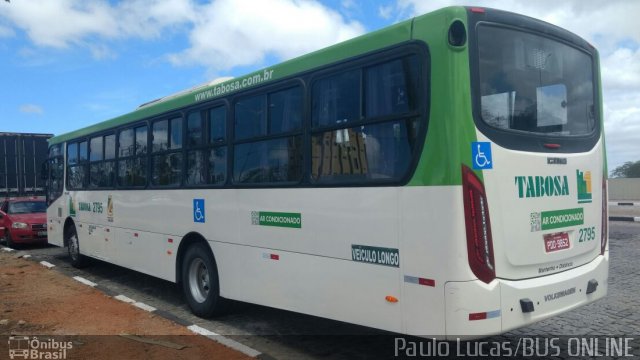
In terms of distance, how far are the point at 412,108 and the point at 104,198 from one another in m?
7.21

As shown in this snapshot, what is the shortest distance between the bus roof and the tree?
56.7 m

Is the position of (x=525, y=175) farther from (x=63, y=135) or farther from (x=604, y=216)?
(x=63, y=135)

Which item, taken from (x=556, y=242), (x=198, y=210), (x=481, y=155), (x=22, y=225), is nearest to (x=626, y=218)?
(x=556, y=242)

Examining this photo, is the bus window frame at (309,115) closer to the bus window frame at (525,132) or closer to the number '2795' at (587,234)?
the bus window frame at (525,132)

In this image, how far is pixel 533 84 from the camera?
14.7 feet

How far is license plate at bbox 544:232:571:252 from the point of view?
4.34 meters

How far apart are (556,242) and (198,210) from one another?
4368mm

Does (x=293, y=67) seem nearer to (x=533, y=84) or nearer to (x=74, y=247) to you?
(x=533, y=84)

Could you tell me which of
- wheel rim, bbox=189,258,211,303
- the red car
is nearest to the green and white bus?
wheel rim, bbox=189,258,211,303

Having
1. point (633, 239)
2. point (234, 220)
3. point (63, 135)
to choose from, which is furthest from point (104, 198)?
point (633, 239)

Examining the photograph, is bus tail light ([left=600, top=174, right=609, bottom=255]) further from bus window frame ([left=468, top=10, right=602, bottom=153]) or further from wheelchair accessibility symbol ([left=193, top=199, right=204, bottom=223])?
wheelchair accessibility symbol ([left=193, top=199, right=204, bottom=223])

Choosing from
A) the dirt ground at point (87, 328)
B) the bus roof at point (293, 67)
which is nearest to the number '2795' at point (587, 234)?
the bus roof at point (293, 67)

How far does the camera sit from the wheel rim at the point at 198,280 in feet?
22.7

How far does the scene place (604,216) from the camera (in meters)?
5.09
